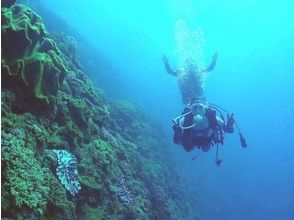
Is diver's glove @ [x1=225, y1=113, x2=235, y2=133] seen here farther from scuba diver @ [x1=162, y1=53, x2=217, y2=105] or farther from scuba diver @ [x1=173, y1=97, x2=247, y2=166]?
scuba diver @ [x1=162, y1=53, x2=217, y2=105]

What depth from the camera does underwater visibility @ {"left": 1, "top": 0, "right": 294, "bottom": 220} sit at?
5.69 m

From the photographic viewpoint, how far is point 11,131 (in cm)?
538

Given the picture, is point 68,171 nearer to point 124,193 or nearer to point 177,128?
point 124,193

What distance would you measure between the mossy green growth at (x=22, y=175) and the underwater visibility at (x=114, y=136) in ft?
0.06

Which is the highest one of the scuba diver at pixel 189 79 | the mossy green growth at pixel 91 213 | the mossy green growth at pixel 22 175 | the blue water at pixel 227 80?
the blue water at pixel 227 80

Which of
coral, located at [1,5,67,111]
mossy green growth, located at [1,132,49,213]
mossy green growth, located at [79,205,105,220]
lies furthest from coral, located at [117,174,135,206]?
mossy green growth, located at [1,132,49,213]

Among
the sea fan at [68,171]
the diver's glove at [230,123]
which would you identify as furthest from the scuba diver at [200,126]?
the sea fan at [68,171]

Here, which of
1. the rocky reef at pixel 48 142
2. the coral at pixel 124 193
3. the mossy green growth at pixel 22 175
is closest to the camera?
the mossy green growth at pixel 22 175

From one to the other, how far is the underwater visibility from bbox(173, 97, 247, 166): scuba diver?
0.02m

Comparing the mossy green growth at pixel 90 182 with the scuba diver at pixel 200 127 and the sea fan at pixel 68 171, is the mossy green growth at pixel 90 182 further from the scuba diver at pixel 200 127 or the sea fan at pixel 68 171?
the scuba diver at pixel 200 127

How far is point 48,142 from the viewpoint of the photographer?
6398 millimetres

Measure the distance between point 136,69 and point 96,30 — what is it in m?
7.75

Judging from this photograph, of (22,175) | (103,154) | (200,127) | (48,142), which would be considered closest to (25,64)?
(48,142)

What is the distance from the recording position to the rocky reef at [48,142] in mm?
4926
